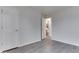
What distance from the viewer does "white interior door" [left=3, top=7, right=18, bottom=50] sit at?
4957mm

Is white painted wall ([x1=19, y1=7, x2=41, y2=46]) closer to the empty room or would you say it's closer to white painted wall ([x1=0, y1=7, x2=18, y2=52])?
the empty room

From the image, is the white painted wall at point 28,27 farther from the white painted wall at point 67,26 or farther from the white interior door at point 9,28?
the white painted wall at point 67,26

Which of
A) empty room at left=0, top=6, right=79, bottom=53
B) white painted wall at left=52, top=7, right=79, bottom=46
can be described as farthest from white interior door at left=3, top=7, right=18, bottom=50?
white painted wall at left=52, top=7, right=79, bottom=46

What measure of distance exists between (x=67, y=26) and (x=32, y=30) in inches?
81.6

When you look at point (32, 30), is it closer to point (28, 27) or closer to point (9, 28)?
point (28, 27)

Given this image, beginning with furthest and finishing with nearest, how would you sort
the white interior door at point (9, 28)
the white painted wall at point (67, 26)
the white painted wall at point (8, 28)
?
the white painted wall at point (67, 26) < the white interior door at point (9, 28) < the white painted wall at point (8, 28)

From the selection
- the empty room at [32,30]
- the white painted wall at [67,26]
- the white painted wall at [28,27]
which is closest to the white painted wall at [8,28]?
the empty room at [32,30]

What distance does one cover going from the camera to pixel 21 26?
6.16 meters

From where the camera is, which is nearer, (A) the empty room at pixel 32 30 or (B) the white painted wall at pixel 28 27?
(A) the empty room at pixel 32 30

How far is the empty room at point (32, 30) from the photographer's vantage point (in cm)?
502

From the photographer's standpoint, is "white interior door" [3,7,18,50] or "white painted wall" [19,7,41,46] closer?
"white interior door" [3,7,18,50]
